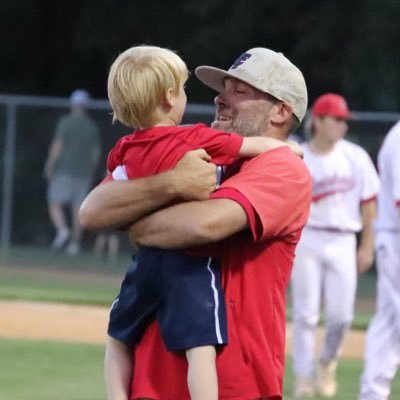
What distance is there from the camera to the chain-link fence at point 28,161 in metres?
20.0

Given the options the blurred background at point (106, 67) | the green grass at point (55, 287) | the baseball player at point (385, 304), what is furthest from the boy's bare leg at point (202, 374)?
the green grass at point (55, 287)

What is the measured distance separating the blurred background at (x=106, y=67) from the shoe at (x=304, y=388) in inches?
168

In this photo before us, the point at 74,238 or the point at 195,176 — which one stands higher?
the point at 195,176

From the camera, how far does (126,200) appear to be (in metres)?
4.41

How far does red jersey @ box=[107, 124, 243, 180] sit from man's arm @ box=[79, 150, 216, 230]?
0.12ft

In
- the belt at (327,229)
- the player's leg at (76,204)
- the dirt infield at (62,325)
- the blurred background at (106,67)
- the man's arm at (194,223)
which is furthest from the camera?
the player's leg at (76,204)

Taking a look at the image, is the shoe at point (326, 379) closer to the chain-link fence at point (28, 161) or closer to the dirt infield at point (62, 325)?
the dirt infield at point (62, 325)

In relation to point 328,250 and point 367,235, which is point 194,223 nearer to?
point 328,250

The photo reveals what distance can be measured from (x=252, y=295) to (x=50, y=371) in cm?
651

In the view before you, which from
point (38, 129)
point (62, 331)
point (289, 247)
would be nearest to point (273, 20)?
point (38, 129)

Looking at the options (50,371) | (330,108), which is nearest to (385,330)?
(330,108)

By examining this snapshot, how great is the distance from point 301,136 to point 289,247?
13160 mm

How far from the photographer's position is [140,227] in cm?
440

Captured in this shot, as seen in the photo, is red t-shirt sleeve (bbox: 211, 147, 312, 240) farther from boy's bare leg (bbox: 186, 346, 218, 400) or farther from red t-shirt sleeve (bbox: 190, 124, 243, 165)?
boy's bare leg (bbox: 186, 346, 218, 400)
